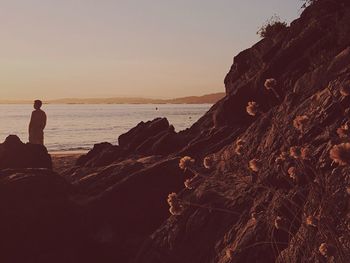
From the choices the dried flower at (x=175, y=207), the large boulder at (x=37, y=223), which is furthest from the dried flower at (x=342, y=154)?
the large boulder at (x=37, y=223)

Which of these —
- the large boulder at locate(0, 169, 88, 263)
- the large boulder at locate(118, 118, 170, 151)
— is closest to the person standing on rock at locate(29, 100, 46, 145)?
the large boulder at locate(118, 118, 170, 151)

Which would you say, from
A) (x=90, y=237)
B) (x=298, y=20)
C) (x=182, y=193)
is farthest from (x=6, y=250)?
(x=298, y=20)

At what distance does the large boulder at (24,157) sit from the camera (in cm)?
1555

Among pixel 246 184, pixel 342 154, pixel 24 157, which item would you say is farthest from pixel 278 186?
pixel 24 157

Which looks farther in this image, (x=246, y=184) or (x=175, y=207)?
(x=246, y=184)

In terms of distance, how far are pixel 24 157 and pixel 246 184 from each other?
879 cm

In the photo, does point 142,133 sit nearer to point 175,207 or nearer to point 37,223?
point 37,223

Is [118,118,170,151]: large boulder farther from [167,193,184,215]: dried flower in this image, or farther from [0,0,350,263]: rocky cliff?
[167,193,184,215]: dried flower

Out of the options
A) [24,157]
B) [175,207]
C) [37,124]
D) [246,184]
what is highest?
[175,207]

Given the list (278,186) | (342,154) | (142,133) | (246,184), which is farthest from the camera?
(142,133)

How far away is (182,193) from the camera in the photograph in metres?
9.90

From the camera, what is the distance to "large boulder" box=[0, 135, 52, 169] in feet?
51.0

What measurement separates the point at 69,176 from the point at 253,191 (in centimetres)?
850

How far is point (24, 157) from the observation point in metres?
15.6
